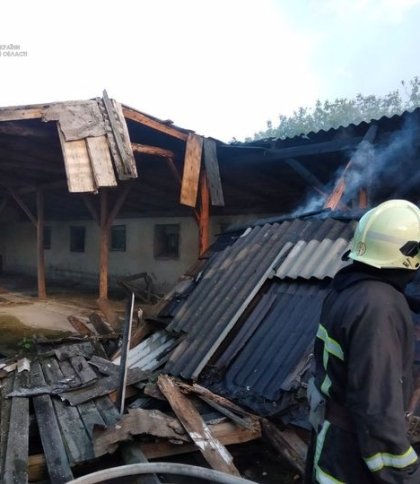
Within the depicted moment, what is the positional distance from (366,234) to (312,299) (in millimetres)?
2175

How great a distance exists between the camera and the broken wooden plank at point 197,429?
8.93 feet

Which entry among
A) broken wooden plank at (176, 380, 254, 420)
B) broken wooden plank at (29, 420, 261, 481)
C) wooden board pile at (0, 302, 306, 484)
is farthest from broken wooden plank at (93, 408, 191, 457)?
broken wooden plank at (176, 380, 254, 420)

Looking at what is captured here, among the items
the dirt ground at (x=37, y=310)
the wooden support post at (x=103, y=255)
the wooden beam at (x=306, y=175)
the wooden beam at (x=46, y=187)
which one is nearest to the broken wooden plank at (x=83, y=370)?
the dirt ground at (x=37, y=310)

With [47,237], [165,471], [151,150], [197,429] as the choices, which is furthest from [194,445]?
[47,237]

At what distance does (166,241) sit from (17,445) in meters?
10.1

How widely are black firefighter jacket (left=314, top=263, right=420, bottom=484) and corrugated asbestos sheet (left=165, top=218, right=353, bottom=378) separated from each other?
87.5 inches

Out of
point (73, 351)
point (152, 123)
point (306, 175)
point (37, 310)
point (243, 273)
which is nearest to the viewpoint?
point (243, 273)

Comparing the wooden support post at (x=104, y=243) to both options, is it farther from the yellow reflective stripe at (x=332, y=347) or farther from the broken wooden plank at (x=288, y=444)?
the yellow reflective stripe at (x=332, y=347)

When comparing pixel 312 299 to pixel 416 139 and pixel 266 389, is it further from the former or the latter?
pixel 416 139

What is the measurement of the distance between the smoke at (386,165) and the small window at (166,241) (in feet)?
21.3

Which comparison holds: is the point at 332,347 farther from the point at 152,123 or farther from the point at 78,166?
the point at 152,123

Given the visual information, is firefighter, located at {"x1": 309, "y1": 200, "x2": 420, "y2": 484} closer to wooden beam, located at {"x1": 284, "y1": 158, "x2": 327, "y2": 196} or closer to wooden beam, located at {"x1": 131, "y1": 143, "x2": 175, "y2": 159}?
wooden beam, located at {"x1": 284, "y1": 158, "x2": 327, "y2": 196}

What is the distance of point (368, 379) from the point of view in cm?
146

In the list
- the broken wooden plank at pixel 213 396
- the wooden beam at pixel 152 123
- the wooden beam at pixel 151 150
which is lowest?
the broken wooden plank at pixel 213 396
